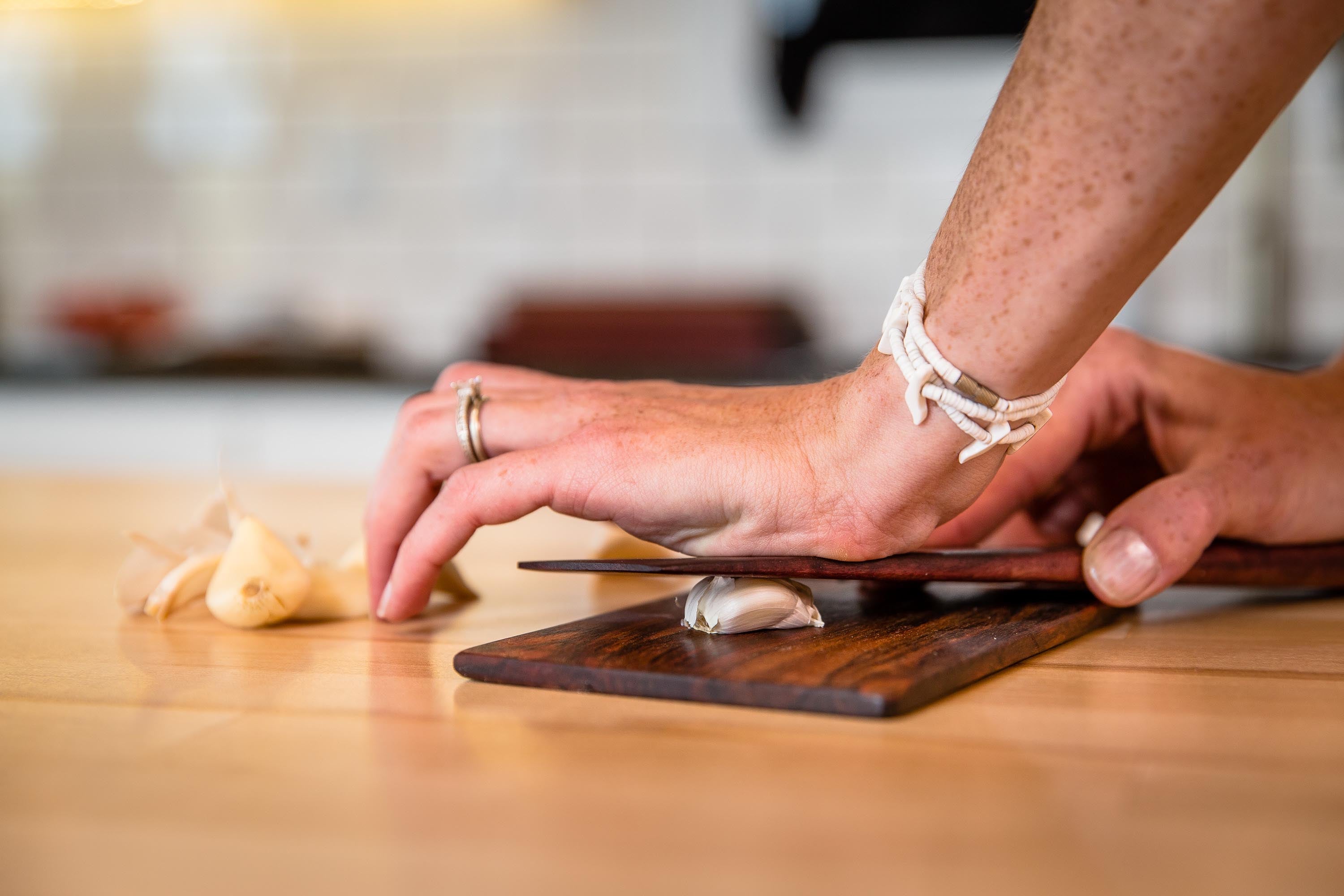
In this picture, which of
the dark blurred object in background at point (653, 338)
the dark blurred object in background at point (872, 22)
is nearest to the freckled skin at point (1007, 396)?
the dark blurred object in background at point (653, 338)

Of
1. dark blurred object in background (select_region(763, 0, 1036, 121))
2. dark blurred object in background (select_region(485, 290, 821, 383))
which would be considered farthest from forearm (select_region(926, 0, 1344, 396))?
dark blurred object in background (select_region(763, 0, 1036, 121))

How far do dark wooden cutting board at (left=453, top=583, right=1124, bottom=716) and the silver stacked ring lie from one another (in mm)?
169

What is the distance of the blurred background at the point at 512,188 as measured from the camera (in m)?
2.86

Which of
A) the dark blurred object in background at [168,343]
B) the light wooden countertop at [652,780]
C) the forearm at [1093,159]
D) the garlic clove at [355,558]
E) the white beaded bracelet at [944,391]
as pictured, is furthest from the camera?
the dark blurred object in background at [168,343]

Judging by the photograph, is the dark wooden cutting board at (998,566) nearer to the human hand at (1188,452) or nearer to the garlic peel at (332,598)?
the human hand at (1188,452)

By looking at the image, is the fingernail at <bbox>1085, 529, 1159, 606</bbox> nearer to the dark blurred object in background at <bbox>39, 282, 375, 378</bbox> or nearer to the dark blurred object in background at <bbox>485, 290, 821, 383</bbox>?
the dark blurred object in background at <bbox>485, 290, 821, 383</bbox>

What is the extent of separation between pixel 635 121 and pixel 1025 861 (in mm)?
3083

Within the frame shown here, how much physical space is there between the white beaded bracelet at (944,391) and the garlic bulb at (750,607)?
0.11 meters

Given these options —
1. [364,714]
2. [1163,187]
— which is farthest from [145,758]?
[1163,187]

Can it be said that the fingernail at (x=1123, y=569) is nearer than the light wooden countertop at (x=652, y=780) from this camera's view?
No

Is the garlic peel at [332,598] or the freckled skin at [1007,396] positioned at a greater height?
the freckled skin at [1007,396]

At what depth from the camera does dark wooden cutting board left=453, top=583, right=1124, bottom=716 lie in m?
0.44

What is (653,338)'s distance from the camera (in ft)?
8.61

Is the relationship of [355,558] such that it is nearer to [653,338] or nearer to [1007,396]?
[1007,396]
